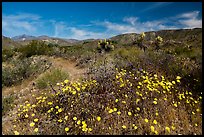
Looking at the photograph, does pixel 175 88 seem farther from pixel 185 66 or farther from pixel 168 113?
pixel 185 66

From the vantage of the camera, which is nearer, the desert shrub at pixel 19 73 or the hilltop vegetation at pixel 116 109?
the hilltop vegetation at pixel 116 109

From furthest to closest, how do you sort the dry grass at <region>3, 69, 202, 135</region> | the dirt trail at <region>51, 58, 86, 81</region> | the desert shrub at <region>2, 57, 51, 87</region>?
the desert shrub at <region>2, 57, 51, 87</region>
the dirt trail at <region>51, 58, 86, 81</region>
the dry grass at <region>3, 69, 202, 135</region>

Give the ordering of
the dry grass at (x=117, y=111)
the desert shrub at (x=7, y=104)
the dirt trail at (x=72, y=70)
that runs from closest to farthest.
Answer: the dry grass at (x=117, y=111) < the desert shrub at (x=7, y=104) < the dirt trail at (x=72, y=70)

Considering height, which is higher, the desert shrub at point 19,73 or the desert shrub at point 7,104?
the desert shrub at point 19,73

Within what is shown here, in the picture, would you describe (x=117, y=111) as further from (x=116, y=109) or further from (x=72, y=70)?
(x=72, y=70)

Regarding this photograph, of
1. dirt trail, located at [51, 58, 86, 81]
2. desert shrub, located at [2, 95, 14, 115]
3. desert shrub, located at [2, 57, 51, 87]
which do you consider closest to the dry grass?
desert shrub, located at [2, 95, 14, 115]

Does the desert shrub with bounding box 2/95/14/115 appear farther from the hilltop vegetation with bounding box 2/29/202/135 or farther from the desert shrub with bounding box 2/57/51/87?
the desert shrub with bounding box 2/57/51/87

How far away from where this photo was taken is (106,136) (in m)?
3.54

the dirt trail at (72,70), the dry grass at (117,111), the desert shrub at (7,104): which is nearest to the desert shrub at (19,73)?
the dirt trail at (72,70)

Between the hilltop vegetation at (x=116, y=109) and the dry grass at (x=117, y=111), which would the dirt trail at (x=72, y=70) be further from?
the dry grass at (x=117, y=111)

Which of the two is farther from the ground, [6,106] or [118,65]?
[118,65]

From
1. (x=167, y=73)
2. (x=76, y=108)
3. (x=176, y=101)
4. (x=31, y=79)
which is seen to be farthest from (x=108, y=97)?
(x=31, y=79)

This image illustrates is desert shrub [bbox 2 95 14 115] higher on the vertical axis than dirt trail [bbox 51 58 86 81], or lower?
lower

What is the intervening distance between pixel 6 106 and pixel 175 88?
12.2 feet
